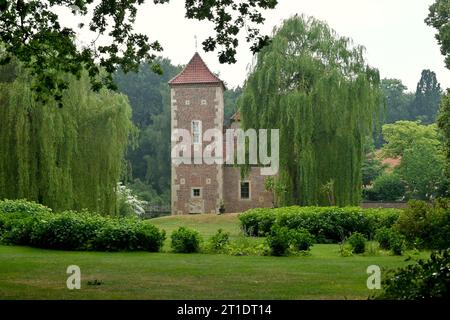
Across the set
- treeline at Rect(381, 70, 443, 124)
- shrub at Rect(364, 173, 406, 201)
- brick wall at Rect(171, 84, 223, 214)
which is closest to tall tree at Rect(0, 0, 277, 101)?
brick wall at Rect(171, 84, 223, 214)

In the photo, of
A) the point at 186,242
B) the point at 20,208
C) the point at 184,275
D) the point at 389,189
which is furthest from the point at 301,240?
the point at 389,189

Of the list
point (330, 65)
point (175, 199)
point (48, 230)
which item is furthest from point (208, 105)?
point (48, 230)

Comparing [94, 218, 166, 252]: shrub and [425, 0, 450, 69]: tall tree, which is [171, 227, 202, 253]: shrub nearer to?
[94, 218, 166, 252]: shrub

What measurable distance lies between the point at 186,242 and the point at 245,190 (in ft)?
84.9

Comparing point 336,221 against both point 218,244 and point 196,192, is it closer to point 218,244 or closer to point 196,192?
point 218,244

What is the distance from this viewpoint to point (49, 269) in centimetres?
1072

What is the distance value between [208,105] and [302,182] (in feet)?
49.0

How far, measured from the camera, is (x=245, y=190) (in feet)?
132

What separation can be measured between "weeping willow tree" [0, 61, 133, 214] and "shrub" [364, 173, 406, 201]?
22.3 meters

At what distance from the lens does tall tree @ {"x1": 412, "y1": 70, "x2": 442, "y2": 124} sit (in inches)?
2776

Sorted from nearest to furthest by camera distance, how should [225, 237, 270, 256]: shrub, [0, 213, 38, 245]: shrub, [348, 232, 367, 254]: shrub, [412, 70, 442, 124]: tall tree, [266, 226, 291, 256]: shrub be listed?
[266, 226, 291, 256]: shrub < [225, 237, 270, 256]: shrub < [348, 232, 367, 254]: shrub < [0, 213, 38, 245]: shrub < [412, 70, 442, 124]: tall tree

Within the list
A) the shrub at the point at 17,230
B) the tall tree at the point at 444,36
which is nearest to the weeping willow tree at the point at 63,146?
the shrub at the point at 17,230
